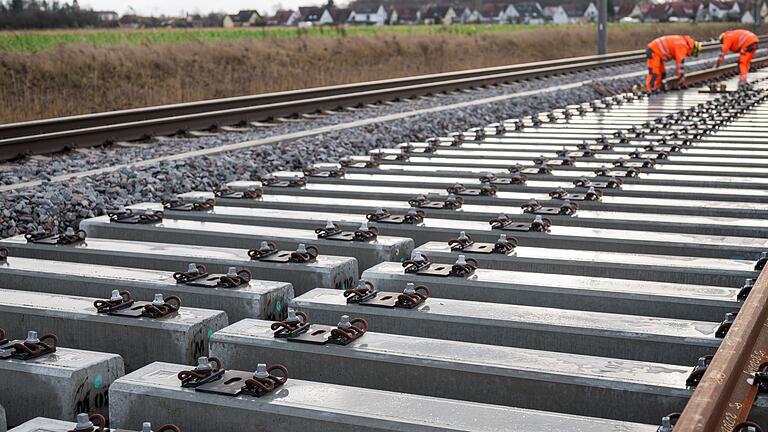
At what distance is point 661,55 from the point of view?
18.2 m

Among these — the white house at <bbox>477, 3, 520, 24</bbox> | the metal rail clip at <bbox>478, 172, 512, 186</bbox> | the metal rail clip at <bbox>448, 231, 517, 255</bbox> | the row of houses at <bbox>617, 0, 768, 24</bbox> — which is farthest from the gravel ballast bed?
the white house at <bbox>477, 3, 520, 24</bbox>

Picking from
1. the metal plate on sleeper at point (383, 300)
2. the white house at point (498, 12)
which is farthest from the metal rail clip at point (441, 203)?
the white house at point (498, 12)

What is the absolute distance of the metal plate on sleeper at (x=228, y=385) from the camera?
3115 millimetres

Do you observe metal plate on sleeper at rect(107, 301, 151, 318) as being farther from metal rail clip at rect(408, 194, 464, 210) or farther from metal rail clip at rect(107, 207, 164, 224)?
metal rail clip at rect(408, 194, 464, 210)

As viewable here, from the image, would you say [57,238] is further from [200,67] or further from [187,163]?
[200,67]

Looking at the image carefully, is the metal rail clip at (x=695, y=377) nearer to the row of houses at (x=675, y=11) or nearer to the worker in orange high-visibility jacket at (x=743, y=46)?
the worker in orange high-visibility jacket at (x=743, y=46)

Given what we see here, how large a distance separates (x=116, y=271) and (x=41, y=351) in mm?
1310

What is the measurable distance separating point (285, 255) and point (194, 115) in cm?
937

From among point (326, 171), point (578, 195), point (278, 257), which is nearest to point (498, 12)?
point (326, 171)

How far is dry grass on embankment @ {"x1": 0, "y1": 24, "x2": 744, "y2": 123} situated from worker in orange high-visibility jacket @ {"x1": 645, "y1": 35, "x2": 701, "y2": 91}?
9.04 metres

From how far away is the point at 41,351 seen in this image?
3430 millimetres

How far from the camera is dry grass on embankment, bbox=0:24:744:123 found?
775 inches

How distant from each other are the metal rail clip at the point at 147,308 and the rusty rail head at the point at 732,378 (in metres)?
2.09

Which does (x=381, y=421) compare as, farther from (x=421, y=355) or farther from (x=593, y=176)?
(x=593, y=176)
